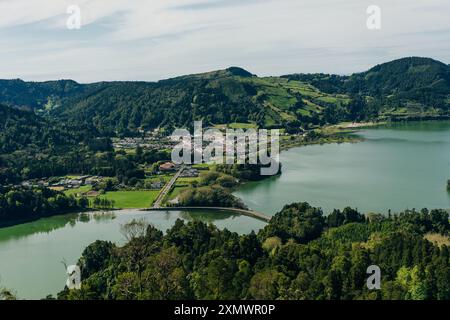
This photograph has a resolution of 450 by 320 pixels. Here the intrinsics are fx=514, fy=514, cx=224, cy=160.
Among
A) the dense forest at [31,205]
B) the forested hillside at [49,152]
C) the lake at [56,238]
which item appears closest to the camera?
the lake at [56,238]

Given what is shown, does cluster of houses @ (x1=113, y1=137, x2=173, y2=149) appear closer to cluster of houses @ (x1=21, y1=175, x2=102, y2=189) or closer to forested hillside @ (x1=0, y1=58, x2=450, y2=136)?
forested hillside @ (x1=0, y1=58, x2=450, y2=136)

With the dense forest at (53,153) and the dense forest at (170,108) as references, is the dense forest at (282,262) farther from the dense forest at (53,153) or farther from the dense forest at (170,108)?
the dense forest at (53,153)

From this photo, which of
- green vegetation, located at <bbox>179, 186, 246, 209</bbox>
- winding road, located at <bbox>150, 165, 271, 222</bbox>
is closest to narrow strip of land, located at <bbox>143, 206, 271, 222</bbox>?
winding road, located at <bbox>150, 165, 271, 222</bbox>

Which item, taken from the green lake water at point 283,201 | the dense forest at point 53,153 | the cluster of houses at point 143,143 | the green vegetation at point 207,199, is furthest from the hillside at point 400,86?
the green vegetation at point 207,199
